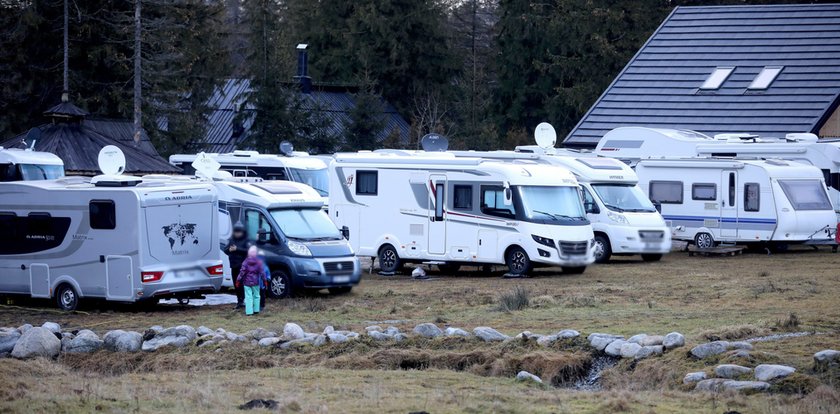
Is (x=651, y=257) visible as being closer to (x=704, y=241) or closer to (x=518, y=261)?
(x=704, y=241)

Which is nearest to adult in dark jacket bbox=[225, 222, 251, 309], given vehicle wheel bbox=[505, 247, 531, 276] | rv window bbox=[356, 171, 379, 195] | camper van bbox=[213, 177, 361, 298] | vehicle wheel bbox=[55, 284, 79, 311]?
camper van bbox=[213, 177, 361, 298]

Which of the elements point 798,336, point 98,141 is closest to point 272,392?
point 798,336

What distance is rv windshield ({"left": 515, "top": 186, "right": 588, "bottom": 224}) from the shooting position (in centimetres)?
2511

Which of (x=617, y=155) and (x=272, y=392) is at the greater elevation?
(x=617, y=155)

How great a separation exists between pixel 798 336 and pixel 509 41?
47.8m

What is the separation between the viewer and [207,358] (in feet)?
49.1

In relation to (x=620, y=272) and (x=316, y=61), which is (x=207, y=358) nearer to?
(x=620, y=272)

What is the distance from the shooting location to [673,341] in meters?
14.3

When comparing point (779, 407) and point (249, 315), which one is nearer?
point (779, 407)

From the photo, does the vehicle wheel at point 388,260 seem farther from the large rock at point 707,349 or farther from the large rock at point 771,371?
the large rock at point 771,371

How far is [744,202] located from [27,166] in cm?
1779

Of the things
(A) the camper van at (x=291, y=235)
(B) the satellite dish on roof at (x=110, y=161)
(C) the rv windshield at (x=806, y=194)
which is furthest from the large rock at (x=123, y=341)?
(C) the rv windshield at (x=806, y=194)

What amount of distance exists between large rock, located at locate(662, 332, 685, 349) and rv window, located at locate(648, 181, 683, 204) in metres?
16.7

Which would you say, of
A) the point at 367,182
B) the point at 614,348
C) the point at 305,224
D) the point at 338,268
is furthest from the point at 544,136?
the point at 614,348
